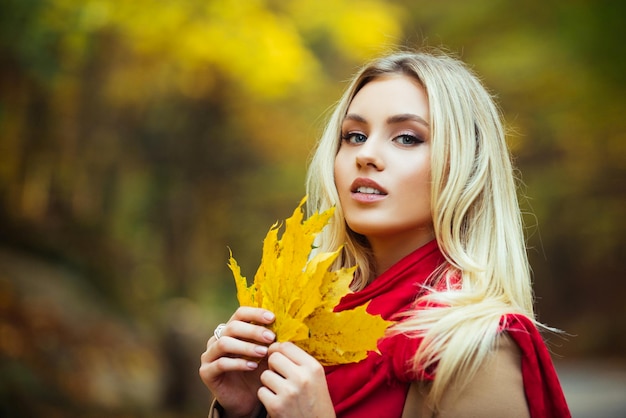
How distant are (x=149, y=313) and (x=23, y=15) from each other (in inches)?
122

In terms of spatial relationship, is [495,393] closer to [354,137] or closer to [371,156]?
[371,156]

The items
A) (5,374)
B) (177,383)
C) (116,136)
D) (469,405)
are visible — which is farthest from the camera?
(116,136)

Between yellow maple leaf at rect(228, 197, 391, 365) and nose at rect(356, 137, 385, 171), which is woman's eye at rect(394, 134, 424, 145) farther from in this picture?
yellow maple leaf at rect(228, 197, 391, 365)

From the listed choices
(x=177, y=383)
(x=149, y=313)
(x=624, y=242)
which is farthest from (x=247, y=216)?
(x=624, y=242)

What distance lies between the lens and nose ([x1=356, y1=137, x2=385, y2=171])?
5.05 feet

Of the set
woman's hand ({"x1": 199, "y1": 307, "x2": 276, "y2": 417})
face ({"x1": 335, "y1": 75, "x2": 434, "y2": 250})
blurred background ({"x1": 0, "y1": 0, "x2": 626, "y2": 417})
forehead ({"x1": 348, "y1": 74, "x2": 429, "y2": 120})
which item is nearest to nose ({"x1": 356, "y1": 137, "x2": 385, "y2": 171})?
face ({"x1": 335, "y1": 75, "x2": 434, "y2": 250})

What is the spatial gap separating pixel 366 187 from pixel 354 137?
200 millimetres

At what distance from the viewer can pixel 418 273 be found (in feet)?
5.10

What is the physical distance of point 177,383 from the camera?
246 inches

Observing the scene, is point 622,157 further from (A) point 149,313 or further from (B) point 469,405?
(B) point 469,405

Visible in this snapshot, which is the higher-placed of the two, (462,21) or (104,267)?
(462,21)

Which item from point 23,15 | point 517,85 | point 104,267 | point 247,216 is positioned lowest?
point 104,267

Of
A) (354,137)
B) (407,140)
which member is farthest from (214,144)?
(407,140)

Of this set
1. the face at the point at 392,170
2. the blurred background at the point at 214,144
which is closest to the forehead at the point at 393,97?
the face at the point at 392,170
